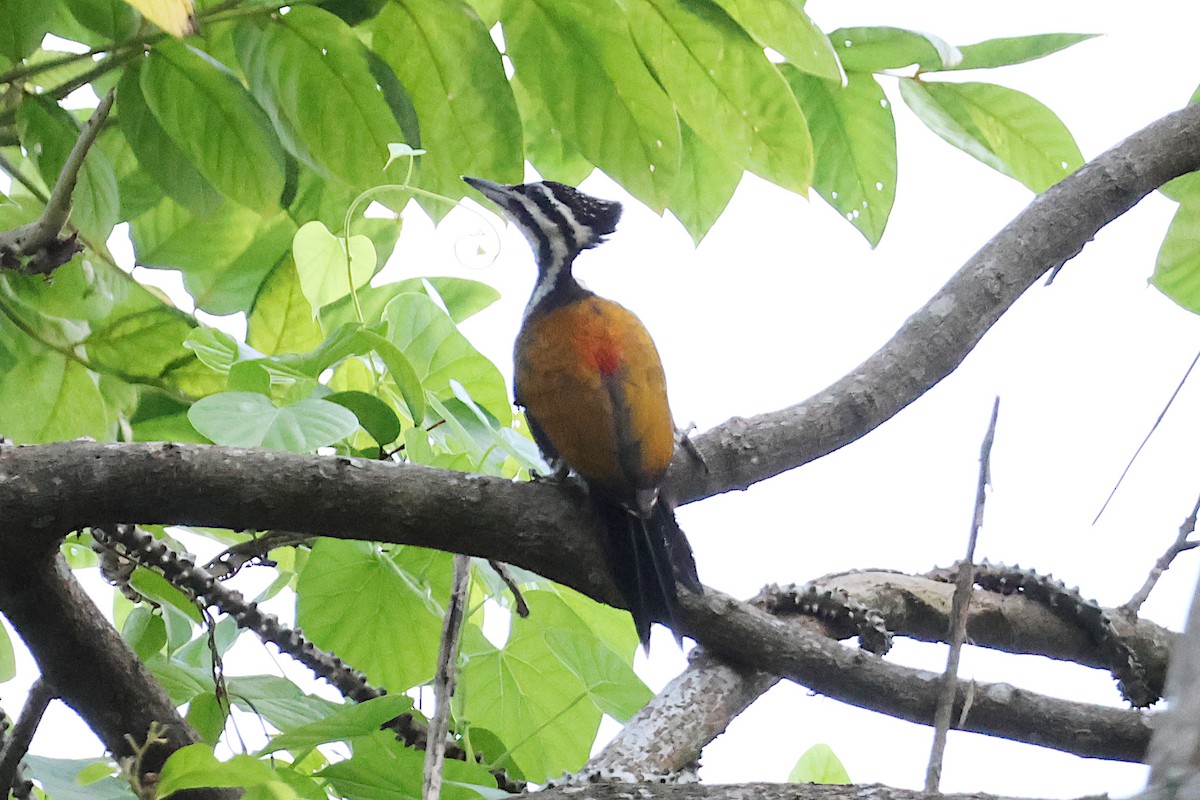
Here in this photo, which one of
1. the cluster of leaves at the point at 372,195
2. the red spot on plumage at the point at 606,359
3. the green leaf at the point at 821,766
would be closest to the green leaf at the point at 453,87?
the cluster of leaves at the point at 372,195

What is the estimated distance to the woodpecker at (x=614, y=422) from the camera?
103 centimetres

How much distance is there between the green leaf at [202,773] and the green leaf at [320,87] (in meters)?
0.69

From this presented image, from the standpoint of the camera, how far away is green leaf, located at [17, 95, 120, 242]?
1124 mm

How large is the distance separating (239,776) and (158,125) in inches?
31.4

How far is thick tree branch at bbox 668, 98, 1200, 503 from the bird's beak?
1.33 feet

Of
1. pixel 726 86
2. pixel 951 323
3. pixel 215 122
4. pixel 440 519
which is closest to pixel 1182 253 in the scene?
pixel 951 323

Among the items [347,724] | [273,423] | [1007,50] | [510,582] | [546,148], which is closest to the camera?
[347,724]

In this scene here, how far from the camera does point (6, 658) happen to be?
1271mm

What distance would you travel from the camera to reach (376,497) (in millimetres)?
890

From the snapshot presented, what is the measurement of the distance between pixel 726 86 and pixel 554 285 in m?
0.44

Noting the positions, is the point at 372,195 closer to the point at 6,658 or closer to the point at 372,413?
the point at 372,413

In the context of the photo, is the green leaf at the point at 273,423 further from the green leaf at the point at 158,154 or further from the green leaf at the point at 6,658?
the green leaf at the point at 6,658

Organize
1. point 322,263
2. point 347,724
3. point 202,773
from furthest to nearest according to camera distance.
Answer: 1. point 322,263
2. point 347,724
3. point 202,773

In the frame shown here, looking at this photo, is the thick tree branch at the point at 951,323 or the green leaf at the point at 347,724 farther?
the thick tree branch at the point at 951,323
